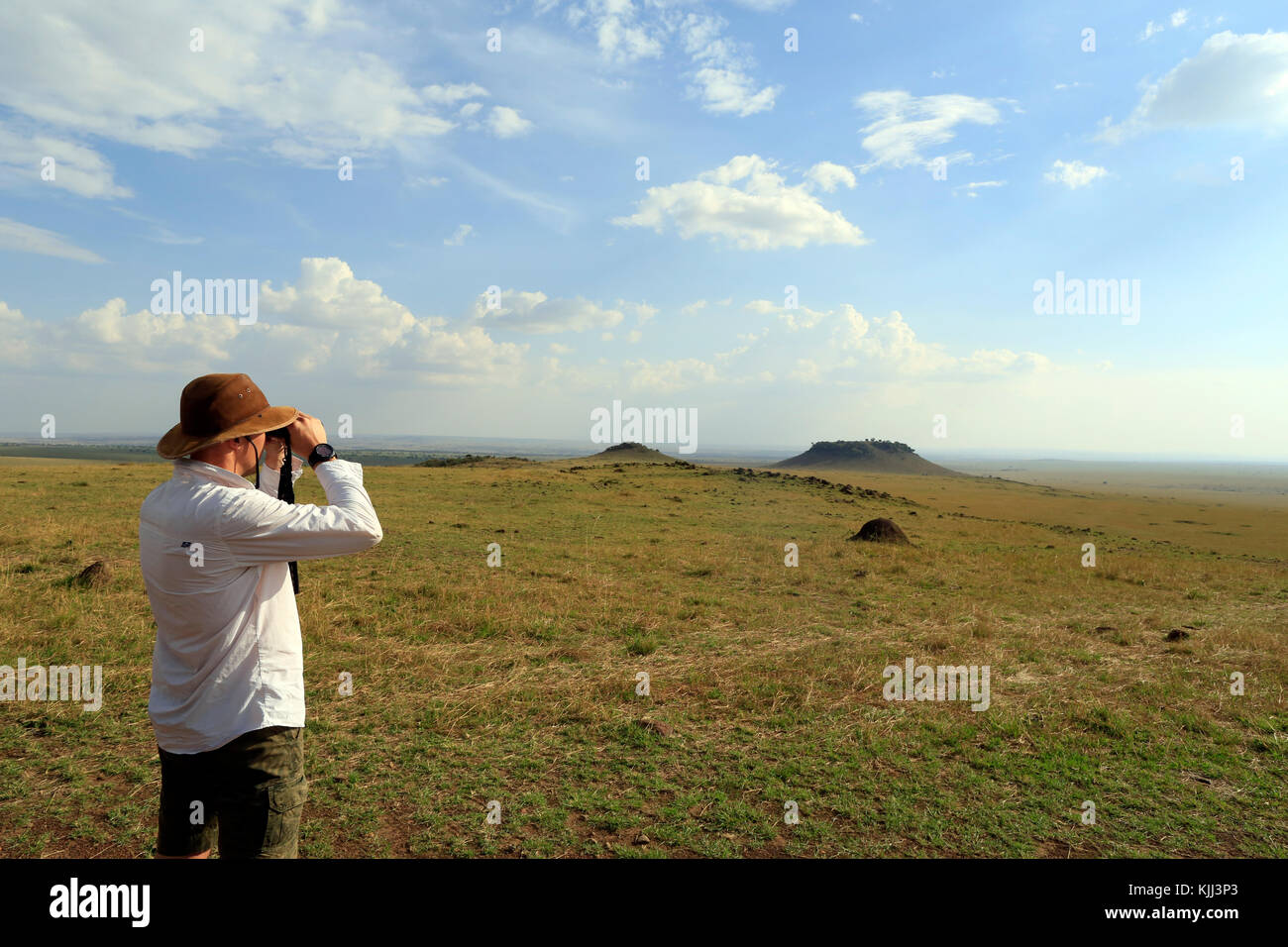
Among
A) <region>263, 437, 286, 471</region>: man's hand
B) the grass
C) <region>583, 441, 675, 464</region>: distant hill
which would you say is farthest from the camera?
<region>583, 441, 675, 464</region>: distant hill

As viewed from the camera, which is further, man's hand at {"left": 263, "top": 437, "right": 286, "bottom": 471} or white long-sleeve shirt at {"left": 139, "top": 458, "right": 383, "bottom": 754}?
man's hand at {"left": 263, "top": 437, "right": 286, "bottom": 471}

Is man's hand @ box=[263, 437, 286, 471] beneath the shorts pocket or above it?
above

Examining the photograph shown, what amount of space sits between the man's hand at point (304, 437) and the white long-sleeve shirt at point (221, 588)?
0.27m

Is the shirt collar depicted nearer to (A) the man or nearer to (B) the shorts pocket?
(A) the man

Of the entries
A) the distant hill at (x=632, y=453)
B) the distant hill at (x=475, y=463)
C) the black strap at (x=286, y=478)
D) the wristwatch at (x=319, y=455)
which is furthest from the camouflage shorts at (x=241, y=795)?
the distant hill at (x=632, y=453)

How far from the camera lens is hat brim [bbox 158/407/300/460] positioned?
2783 millimetres

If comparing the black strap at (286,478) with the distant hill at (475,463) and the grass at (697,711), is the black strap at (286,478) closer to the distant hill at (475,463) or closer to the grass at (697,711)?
the grass at (697,711)

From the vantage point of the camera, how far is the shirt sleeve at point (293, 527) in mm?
2719

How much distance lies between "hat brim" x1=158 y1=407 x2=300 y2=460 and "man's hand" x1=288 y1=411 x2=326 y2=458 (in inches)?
2.8
